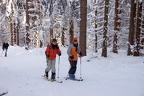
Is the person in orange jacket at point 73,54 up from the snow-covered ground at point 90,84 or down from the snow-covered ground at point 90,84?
up

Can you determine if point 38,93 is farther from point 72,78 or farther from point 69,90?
point 72,78

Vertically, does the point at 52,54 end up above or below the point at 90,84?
above

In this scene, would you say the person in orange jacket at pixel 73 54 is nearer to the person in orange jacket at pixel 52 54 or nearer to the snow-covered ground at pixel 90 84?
the snow-covered ground at pixel 90 84

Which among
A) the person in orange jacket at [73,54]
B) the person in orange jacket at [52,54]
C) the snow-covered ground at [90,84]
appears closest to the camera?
the snow-covered ground at [90,84]

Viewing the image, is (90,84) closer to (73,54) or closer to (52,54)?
(73,54)

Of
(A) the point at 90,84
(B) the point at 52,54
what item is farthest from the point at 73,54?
(A) the point at 90,84

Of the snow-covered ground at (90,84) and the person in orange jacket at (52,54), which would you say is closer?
the snow-covered ground at (90,84)

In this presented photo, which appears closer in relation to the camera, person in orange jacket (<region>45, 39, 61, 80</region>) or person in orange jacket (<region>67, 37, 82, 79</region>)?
person in orange jacket (<region>45, 39, 61, 80</region>)

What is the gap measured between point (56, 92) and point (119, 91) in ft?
7.83

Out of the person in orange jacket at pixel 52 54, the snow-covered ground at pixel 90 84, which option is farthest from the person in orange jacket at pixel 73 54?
the person in orange jacket at pixel 52 54

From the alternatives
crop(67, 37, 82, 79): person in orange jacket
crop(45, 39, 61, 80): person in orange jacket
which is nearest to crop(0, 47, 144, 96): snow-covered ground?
crop(67, 37, 82, 79): person in orange jacket

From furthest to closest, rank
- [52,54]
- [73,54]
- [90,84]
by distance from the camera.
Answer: [73,54] → [52,54] → [90,84]

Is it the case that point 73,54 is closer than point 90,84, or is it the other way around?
point 90,84

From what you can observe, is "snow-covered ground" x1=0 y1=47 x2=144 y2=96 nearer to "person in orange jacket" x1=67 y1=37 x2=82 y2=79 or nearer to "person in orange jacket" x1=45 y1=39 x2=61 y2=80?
"person in orange jacket" x1=67 y1=37 x2=82 y2=79
